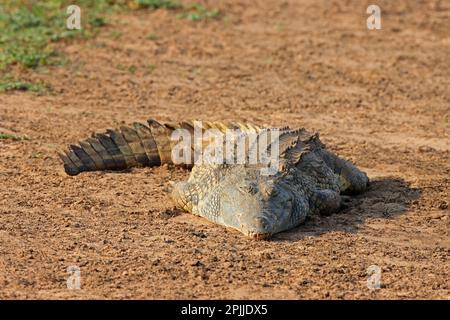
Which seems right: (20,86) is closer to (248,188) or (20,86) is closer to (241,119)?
(241,119)

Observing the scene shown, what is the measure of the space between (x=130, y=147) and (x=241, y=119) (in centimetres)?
203

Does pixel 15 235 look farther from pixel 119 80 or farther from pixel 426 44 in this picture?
pixel 426 44

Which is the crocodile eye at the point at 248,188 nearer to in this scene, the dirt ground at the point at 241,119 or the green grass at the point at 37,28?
the dirt ground at the point at 241,119

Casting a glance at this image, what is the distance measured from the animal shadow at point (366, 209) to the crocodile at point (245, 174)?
77 mm

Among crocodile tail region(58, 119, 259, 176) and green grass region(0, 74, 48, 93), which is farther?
green grass region(0, 74, 48, 93)

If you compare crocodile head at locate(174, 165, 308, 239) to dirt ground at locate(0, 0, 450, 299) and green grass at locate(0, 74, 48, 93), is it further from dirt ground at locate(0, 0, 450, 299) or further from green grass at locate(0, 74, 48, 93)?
green grass at locate(0, 74, 48, 93)

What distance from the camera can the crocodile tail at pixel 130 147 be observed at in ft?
29.2

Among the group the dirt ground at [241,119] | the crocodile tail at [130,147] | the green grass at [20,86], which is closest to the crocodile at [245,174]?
the crocodile tail at [130,147]

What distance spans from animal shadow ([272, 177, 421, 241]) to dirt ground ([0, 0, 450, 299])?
0.08ft

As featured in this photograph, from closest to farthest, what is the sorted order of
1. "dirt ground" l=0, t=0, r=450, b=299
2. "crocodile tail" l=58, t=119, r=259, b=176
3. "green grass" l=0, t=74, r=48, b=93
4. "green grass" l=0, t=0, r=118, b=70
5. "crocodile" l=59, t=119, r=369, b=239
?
"dirt ground" l=0, t=0, r=450, b=299, "crocodile" l=59, t=119, r=369, b=239, "crocodile tail" l=58, t=119, r=259, b=176, "green grass" l=0, t=74, r=48, b=93, "green grass" l=0, t=0, r=118, b=70

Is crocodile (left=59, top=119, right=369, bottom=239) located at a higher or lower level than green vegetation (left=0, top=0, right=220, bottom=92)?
lower

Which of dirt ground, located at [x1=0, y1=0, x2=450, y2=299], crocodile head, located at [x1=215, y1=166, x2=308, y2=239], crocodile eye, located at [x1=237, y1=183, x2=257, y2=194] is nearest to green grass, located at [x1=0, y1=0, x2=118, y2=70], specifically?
dirt ground, located at [x1=0, y1=0, x2=450, y2=299]

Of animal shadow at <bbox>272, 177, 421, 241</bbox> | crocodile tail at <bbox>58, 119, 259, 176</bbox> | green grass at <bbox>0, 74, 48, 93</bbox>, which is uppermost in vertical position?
green grass at <bbox>0, 74, 48, 93</bbox>

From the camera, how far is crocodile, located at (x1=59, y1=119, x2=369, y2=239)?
755 cm
